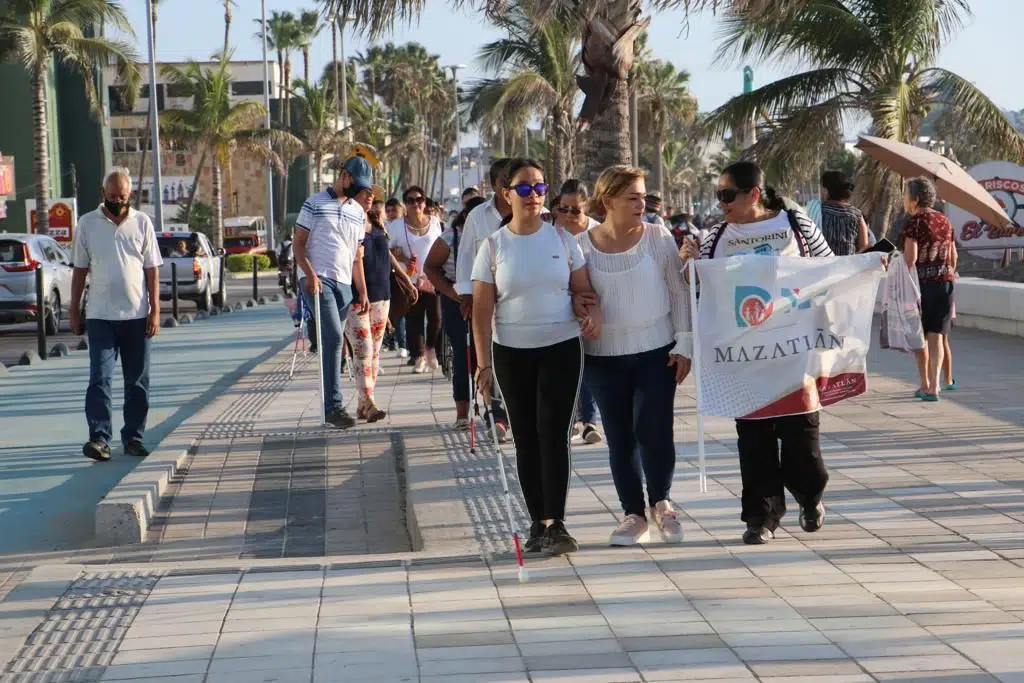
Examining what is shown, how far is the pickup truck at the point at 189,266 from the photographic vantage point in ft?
97.9

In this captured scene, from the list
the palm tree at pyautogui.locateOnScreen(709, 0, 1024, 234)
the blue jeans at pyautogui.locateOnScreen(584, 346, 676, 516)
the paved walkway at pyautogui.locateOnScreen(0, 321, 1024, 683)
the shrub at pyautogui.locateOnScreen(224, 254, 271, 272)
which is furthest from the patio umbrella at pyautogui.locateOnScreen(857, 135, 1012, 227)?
the shrub at pyautogui.locateOnScreen(224, 254, 271, 272)

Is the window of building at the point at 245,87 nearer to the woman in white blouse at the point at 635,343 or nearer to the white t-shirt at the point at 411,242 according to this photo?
the white t-shirt at the point at 411,242

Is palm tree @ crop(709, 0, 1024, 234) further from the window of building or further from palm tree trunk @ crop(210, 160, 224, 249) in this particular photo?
the window of building

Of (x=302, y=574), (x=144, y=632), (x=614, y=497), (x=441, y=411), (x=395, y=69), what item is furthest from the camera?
(x=395, y=69)

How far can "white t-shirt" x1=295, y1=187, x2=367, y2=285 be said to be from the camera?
11.3 m

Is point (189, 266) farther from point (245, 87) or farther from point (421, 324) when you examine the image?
point (245, 87)

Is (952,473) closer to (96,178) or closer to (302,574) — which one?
(302,574)

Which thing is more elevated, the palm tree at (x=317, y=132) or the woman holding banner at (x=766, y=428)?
the palm tree at (x=317, y=132)

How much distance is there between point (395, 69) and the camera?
370ft

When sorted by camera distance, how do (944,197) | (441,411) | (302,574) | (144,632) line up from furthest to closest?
(944,197) → (441,411) → (302,574) → (144,632)

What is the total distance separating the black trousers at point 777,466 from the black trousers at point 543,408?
0.81 meters

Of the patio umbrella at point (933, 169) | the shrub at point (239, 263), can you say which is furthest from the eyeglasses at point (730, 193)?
the shrub at point (239, 263)

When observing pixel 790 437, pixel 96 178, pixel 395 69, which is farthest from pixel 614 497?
pixel 395 69

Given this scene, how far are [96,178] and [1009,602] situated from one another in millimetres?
55194
